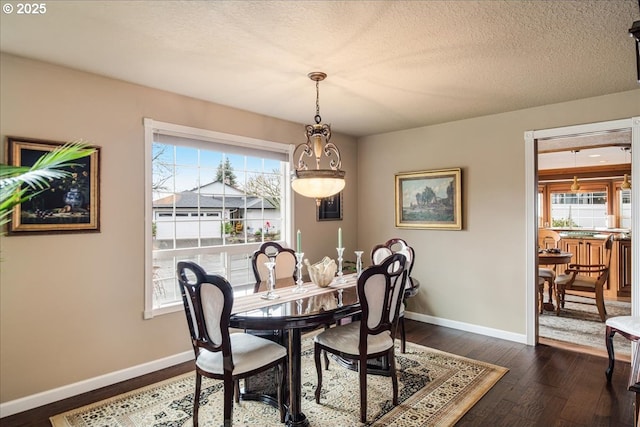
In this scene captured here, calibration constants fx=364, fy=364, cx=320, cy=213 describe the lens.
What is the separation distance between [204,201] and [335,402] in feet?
7.59

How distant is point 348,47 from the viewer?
2467 mm

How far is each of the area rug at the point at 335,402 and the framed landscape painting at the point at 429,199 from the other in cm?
187

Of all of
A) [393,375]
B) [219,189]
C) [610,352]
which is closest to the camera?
[393,375]

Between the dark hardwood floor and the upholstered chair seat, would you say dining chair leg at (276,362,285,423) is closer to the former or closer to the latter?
the upholstered chair seat

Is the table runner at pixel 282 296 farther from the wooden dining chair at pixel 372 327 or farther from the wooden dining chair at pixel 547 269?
the wooden dining chair at pixel 547 269

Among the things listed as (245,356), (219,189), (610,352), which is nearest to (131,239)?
(219,189)

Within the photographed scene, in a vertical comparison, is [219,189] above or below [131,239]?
above

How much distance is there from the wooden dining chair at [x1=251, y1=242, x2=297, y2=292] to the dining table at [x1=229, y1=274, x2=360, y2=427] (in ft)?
1.98

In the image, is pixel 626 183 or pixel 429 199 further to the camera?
pixel 626 183

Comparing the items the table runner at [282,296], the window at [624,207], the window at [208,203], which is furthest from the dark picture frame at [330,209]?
the window at [624,207]

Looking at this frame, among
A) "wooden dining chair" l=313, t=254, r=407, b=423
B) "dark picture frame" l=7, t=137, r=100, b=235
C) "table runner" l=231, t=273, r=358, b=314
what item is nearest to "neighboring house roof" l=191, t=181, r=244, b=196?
"dark picture frame" l=7, t=137, r=100, b=235

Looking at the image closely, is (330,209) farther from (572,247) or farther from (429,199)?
(572,247)

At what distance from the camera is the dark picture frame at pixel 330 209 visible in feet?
16.3

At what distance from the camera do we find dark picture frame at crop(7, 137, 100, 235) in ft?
8.59
